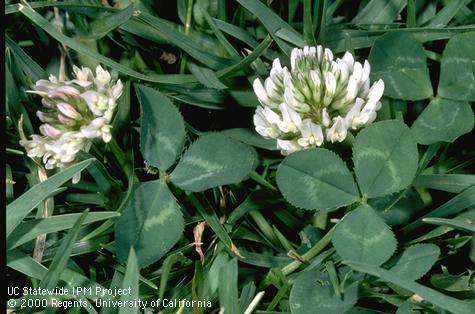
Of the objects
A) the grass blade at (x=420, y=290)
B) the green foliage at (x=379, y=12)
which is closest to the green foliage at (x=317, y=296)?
the grass blade at (x=420, y=290)

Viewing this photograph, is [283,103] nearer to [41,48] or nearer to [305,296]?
[305,296]

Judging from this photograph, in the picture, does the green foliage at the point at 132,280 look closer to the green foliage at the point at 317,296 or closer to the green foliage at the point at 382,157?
the green foliage at the point at 317,296

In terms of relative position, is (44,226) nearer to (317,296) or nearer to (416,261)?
(317,296)

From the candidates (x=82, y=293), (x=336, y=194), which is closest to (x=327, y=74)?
(x=336, y=194)

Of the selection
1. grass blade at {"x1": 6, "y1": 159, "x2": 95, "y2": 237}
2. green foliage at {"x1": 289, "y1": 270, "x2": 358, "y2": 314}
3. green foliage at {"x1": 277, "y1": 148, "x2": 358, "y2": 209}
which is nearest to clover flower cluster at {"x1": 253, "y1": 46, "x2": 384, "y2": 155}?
green foliage at {"x1": 277, "y1": 148, "x2": 358, "y2": 209}

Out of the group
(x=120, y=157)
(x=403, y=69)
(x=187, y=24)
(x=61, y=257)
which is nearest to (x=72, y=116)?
(x=120, y=157)

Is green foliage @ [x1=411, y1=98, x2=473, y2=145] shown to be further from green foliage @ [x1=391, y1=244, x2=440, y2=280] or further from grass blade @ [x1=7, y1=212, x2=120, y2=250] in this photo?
grass blade @ [x1=7, y1=212, x2=120, y2=250]

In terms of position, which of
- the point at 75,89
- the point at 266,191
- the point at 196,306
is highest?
the point at 75,89
